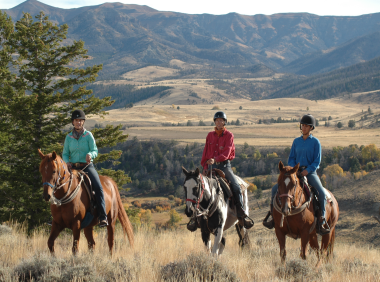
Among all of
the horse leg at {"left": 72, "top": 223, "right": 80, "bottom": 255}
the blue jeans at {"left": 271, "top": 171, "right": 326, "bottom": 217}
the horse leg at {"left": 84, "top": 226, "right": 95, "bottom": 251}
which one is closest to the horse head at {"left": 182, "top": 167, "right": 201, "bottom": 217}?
the blue jeans at {"left": 271, "top": 171, "right": 326, "bottom": 217}

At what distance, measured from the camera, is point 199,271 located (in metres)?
6.05

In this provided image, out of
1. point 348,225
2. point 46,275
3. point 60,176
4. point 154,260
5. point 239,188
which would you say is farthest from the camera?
point 348,225

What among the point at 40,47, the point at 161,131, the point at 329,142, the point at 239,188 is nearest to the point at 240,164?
the point at 329,142

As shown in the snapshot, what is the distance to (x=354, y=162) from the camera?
7050 centimetres

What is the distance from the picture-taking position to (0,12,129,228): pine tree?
46.9 feet

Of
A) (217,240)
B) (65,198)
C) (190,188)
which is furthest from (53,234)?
(217,240)

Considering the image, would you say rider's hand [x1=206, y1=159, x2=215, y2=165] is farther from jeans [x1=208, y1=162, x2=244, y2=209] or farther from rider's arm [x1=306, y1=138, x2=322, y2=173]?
rider's arm [x1=306, y1=138, x2=322, y2=173]

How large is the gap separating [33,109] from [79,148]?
845 cm

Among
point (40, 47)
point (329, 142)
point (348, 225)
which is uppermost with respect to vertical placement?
point (40, 47)

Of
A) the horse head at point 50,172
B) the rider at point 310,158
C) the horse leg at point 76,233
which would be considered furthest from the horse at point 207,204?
the horse head at point 50,172

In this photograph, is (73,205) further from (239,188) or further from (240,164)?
Result: (240,164)

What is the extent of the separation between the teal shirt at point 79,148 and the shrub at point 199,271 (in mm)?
2909

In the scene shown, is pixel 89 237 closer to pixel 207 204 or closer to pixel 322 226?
pixel 207 204

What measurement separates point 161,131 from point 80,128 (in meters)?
112
